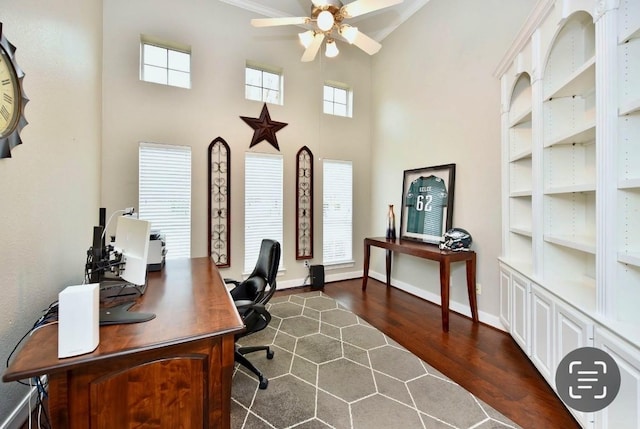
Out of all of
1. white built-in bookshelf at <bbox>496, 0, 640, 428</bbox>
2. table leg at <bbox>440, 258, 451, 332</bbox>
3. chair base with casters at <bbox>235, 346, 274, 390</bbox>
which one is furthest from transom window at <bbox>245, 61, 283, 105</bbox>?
chair base with casters at <bbox>235, 346, 274, 390</bbox>

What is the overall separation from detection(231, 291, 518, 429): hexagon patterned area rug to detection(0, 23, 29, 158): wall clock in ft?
6.40

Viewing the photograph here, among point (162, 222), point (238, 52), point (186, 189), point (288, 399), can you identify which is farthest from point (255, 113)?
point (288, 399)

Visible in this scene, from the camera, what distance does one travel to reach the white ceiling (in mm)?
3829

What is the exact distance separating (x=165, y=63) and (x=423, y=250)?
4053 millimetres

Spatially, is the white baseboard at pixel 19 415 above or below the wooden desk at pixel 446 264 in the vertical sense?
below

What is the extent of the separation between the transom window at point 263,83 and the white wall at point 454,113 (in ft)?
5.82

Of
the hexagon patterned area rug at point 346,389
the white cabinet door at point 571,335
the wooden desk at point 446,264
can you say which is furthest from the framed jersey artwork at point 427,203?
the white cabinet door at point 571,335

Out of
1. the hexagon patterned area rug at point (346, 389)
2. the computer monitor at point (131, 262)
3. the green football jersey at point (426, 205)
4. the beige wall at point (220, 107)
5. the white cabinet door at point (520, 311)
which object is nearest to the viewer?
the computer monitor at point (131, 262)

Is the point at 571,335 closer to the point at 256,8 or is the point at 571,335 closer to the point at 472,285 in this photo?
the point at 472,285

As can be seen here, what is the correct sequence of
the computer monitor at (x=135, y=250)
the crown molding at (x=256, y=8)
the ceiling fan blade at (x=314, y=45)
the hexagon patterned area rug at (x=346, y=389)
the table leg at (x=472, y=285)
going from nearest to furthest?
the computer monitor at (x=135, y=250), the hexagon patterned area rug at (x=346, y=389), the ceiling fan blade at (x=314, y=45), the table leg at (x=472, y=285), the crown molding at (x=256, y=8)

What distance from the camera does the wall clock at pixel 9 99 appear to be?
131cm

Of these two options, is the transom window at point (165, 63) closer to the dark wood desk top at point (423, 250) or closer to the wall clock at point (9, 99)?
the wall clock at point (9, 99)

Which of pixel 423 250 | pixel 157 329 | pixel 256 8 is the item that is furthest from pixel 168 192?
pixel 423 250

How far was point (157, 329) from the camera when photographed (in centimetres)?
121
